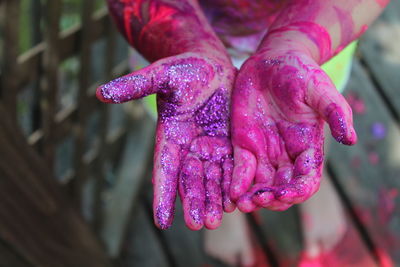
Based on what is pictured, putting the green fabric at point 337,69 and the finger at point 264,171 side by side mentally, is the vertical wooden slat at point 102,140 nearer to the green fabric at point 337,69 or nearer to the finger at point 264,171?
the green fabric at point 337,69

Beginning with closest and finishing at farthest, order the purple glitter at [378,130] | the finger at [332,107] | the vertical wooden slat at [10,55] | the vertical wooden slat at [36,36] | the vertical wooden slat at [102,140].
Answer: the finger at [332,107] < the vertical wooden slat at [10,55] < the vertical wooden slat at [36,36] < the vertical wooden slat at [102,140] < the purple glitter at [378,130]

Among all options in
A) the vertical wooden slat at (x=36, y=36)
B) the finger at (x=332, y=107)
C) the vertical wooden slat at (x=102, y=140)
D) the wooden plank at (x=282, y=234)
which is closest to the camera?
the finger at (x=332, y=107)

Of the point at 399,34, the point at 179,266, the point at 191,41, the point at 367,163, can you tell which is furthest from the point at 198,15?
the point at 399,34

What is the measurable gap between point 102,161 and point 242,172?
0.89m

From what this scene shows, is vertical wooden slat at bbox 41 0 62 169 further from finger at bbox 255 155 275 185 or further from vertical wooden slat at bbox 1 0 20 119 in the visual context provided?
finger at bbox 255 155 275 185

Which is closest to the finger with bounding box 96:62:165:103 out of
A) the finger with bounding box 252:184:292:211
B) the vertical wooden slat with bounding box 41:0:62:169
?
the finger with bounding box 252:184:292:211

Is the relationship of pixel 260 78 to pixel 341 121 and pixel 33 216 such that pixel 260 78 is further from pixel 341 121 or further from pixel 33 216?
pixel 33 216

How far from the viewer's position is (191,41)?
0.97m

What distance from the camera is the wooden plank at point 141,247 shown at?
1.69m

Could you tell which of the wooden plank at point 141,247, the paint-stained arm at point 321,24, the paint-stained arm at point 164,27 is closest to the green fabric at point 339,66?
the paint-stained arm at point 321,24

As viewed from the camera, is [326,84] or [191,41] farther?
[191,41]

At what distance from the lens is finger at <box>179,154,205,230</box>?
810 millimetres

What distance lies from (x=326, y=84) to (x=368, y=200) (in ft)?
3.36

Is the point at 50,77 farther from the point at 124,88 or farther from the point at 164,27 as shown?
the point at 124,88
